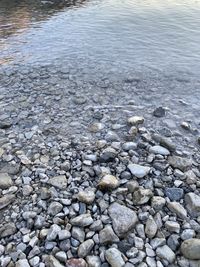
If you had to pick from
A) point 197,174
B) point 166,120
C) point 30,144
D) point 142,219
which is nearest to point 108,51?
point 166,120

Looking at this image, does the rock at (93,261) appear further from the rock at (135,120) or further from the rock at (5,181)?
the rock at (135,120)

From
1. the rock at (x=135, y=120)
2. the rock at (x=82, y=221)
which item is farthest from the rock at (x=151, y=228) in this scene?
the rock at (x=135, y=120)

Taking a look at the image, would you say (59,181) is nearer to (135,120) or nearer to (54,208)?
(54,208)

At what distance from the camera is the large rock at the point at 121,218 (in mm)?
5770

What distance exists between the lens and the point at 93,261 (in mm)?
5336

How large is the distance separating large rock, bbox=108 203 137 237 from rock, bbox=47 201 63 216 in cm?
97

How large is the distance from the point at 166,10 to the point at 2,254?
65.8ft

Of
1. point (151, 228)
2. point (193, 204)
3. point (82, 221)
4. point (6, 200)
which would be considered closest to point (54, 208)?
point (82, 221)

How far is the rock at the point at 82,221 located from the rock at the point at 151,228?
3.35 ft

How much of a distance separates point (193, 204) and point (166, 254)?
1.29 metres

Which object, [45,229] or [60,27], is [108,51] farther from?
[45,229]

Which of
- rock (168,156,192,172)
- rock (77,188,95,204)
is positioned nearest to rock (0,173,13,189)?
rock (77,188,95,204)

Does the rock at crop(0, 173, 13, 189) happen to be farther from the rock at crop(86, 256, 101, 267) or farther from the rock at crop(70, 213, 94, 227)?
the rock at crop(86, 256, 101, 267)

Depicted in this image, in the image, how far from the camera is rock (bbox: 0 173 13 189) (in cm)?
683
